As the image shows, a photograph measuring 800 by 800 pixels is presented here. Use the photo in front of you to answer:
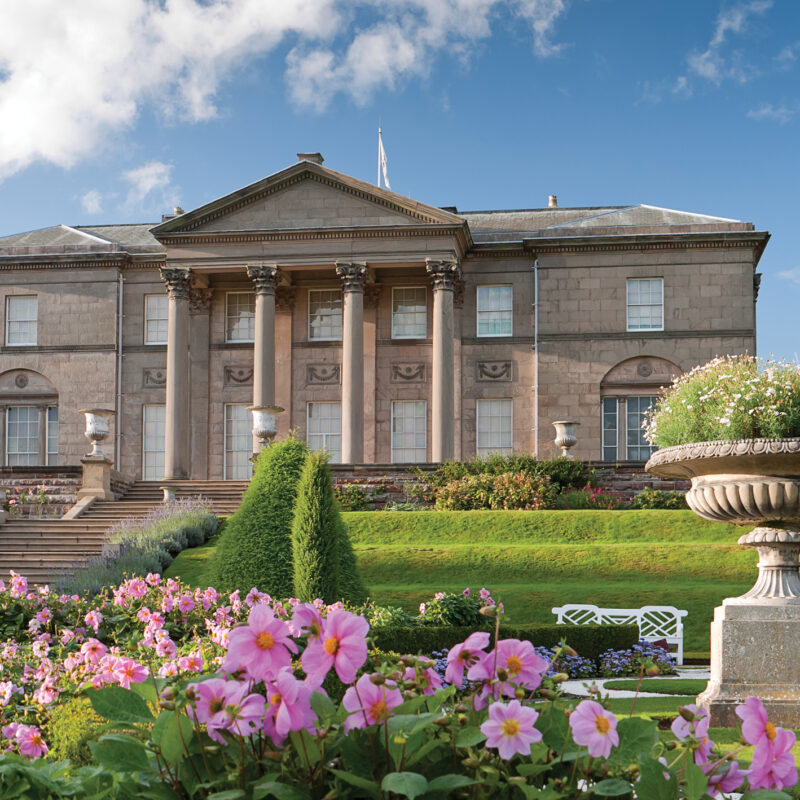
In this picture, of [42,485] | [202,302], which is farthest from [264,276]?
[42,485]

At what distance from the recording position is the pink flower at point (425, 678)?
278 centimetres

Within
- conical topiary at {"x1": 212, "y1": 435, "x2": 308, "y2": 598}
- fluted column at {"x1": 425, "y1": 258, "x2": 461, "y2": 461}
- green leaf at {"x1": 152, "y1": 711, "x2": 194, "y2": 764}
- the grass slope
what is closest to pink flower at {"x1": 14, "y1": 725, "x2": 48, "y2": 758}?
green leaf at {"x1": 152, "y1": 711, "x2": 194, "y2": 764}

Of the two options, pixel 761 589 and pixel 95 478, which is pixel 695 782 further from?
pixel 95 478

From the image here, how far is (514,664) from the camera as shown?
2.63m

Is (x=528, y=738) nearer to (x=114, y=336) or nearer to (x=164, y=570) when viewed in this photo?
→ (x=164, y=570)

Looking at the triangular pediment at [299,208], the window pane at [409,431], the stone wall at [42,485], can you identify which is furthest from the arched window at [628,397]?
the stone wall at [42,485]

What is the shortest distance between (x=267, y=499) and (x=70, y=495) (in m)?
14.9

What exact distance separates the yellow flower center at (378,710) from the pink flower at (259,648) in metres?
0.22

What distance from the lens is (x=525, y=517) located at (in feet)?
73.0

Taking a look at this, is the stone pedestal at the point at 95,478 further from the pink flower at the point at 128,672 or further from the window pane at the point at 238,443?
the pink flower at the point at 128,672

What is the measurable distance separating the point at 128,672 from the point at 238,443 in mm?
30790

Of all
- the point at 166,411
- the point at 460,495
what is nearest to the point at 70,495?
the point at 166,411

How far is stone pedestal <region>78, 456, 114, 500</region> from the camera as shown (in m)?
26.7

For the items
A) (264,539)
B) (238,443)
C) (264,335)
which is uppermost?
(264,335)
